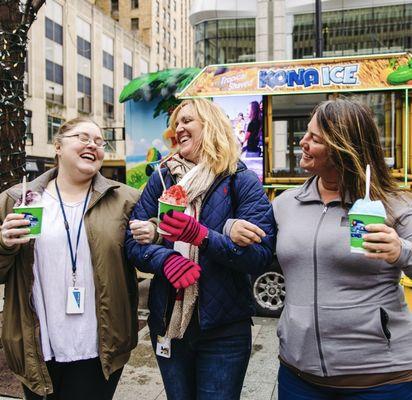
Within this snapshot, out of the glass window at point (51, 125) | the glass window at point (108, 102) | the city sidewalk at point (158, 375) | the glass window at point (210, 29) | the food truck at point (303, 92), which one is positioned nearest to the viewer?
the city sidewalk at point (158, 375)

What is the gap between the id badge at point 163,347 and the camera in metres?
2.26

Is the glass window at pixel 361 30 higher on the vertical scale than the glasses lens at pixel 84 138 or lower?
higher

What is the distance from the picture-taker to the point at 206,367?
2.24 m

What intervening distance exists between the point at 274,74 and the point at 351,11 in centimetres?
1313

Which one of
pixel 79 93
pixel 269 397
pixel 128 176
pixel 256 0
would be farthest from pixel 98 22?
pixel 269 397

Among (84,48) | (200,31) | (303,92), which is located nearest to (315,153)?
(303,92)

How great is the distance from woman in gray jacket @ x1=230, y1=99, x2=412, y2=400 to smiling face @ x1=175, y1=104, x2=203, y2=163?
55 cm

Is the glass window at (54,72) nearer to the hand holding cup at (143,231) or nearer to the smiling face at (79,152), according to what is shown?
the smiling face at (79,152)

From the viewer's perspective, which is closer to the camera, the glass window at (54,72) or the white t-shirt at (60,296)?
the white t-shirt at (60,296)

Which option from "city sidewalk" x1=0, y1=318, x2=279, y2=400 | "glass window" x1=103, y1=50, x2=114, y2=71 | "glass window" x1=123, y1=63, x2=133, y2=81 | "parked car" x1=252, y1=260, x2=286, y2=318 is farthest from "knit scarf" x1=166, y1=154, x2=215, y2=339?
"glass window" x1=123, y1=63, x2=133, y2=81

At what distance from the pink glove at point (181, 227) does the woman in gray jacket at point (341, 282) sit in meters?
0.17

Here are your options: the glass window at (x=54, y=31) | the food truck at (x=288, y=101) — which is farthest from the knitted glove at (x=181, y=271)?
the glass window at (x=54, y=31)

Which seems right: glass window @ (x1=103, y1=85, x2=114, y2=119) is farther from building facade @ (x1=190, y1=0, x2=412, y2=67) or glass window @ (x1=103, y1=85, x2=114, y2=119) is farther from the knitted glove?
the knitted glove

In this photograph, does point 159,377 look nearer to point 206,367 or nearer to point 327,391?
point 206,367
